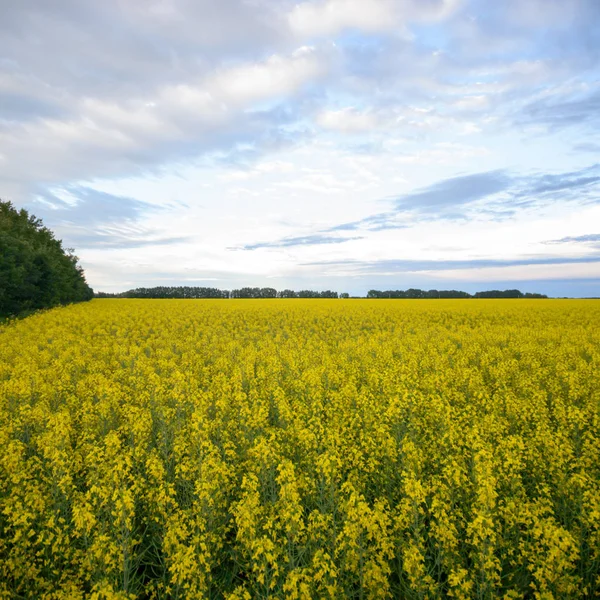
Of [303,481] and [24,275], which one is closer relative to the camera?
[303,481]

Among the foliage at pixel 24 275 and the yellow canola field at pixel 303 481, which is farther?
the foliage at pixel 24 275

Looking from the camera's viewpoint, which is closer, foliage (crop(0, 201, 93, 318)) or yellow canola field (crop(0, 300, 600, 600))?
yellow canola field (crop(0, 300, 600, 600))

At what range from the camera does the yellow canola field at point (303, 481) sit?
5566mm

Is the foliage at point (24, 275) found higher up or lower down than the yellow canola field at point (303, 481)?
higher up

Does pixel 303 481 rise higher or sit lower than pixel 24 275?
lower

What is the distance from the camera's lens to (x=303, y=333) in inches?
1187

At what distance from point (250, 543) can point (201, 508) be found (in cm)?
125

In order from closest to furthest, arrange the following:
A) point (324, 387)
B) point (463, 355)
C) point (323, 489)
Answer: point (323, 489), point (324, 387), point (463, 355)

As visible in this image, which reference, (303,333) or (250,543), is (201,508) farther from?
(303,333)

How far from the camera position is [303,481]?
7344mm

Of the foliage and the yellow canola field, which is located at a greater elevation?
the foliage

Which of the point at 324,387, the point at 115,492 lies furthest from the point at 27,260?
the point at 115,492

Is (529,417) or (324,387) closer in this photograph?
(529,417)

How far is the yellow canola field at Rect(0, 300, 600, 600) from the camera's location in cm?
557
